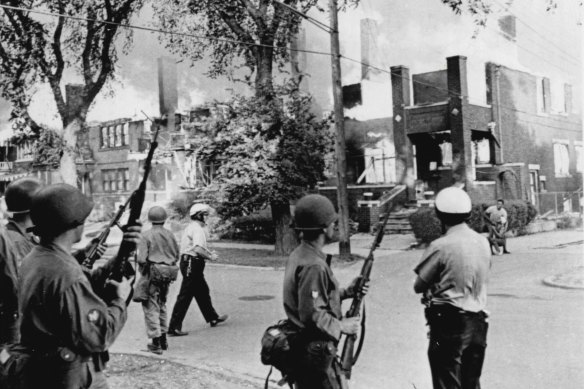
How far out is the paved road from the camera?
608 cm

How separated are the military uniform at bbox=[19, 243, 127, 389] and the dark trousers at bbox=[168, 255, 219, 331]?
5.43 meters

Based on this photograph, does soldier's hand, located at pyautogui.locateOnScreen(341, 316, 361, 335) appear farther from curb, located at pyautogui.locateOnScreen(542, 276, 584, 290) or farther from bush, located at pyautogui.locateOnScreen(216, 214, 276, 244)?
bush, located at pyautogui.locateOnScreen(216, 214, 276, 244)

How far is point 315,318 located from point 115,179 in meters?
30.5

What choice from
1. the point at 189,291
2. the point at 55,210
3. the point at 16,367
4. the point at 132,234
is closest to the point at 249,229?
the point at 189,291

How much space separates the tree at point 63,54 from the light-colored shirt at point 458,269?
1673 centimetres

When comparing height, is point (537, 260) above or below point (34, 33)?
below

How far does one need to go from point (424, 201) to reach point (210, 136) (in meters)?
10.7

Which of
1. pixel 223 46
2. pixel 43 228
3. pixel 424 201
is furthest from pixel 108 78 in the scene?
pixel 43 228

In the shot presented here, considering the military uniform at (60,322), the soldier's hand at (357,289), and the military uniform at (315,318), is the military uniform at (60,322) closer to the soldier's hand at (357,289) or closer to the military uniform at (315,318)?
the military uniform at (315,318)

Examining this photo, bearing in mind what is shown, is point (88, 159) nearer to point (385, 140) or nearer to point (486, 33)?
point (385, 140)

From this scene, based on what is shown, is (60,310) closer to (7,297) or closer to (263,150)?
(7,297)

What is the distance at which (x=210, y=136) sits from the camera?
18547 mm

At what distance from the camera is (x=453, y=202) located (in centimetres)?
418

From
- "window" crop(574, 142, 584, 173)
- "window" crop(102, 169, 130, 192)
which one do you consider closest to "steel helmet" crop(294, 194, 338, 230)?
"window" crop(102, 169, 130, 192)
